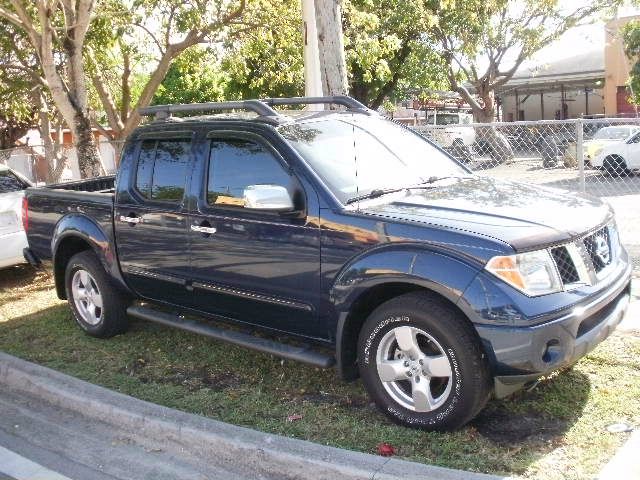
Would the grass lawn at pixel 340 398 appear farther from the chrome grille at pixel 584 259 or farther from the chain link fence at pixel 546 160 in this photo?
the chain link fence at pixel 546 160

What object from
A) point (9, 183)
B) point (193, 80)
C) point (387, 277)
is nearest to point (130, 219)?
point (387, 277)

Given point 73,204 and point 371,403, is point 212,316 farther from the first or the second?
point 73,204

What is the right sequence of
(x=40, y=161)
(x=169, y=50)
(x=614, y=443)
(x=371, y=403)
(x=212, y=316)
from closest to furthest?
(x=614, y=443) → (x=371, y=403) → (x=212, y=316) → (x=169, y=50) → (x=40, y=161)

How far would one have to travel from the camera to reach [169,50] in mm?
12883

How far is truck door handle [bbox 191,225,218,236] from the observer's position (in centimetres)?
486

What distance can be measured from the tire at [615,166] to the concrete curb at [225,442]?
688cm

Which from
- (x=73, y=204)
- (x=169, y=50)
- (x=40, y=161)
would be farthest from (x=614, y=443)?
(x=40, y=161)

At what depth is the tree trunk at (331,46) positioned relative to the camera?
8062 mm

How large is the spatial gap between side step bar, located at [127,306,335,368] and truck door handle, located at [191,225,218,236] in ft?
2.33

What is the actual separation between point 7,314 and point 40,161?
18171 millimetres

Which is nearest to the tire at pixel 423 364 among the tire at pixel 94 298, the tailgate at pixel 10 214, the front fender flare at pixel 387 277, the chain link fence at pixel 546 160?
the front fender flare at pixel 387 277

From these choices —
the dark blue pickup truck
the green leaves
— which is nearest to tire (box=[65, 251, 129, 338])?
the dark blue pickup truck

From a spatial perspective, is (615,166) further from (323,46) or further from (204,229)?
(204,229)

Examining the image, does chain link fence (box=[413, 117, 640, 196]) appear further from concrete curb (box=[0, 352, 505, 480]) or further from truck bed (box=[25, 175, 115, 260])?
concrete curb (box=[0, 352, 505, 480])
